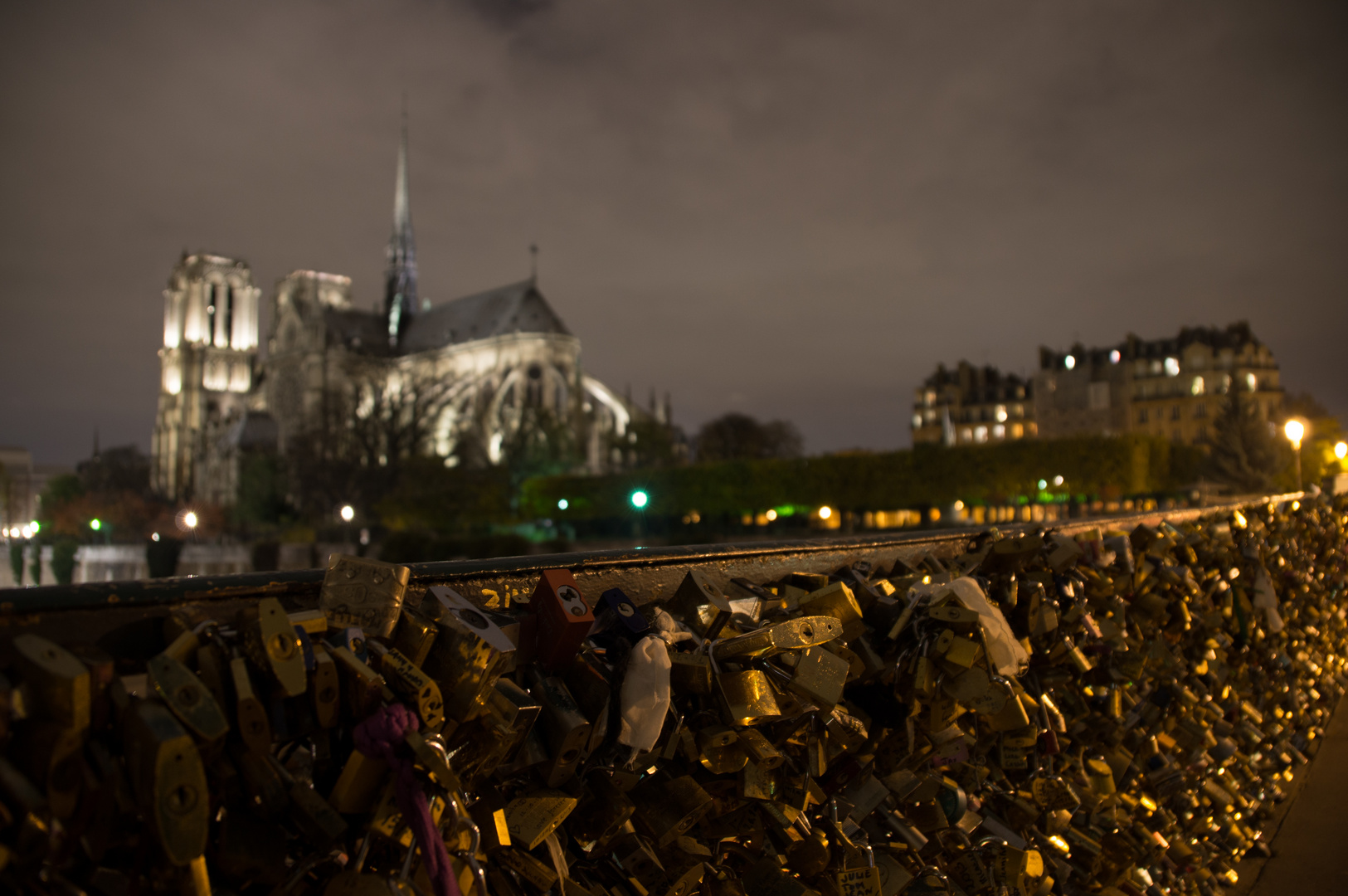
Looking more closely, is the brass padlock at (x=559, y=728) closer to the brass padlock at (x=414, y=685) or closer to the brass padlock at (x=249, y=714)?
the brass padlock at (x=414, y=685)

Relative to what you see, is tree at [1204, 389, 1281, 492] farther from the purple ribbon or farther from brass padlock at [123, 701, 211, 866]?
brass padlock at [123, 701, 211, 866]

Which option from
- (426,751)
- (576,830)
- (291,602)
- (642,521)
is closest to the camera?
(426,751)

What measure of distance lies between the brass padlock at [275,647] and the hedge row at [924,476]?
130 feet

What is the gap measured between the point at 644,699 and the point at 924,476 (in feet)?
129

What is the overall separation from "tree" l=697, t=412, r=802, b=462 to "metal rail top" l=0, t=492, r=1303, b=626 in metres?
70.5

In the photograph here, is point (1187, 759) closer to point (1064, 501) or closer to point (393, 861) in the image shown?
point (393, 861)

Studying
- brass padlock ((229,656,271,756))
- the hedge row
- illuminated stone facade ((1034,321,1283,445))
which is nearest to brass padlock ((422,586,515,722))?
brass padlock ((229,656,271,756))

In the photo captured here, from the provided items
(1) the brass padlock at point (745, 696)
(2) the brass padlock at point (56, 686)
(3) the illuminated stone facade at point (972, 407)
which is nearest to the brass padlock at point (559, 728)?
(1) the brass padlock at point (745, 696)

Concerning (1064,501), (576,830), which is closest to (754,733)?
(576,830)

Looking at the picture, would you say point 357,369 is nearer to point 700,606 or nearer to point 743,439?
point 743,439

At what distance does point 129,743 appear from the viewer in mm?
947

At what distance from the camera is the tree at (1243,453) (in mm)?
41938

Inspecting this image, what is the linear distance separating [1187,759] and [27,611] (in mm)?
4224

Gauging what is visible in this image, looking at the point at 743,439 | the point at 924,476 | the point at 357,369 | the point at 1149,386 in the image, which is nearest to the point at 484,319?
the point at 357,369
